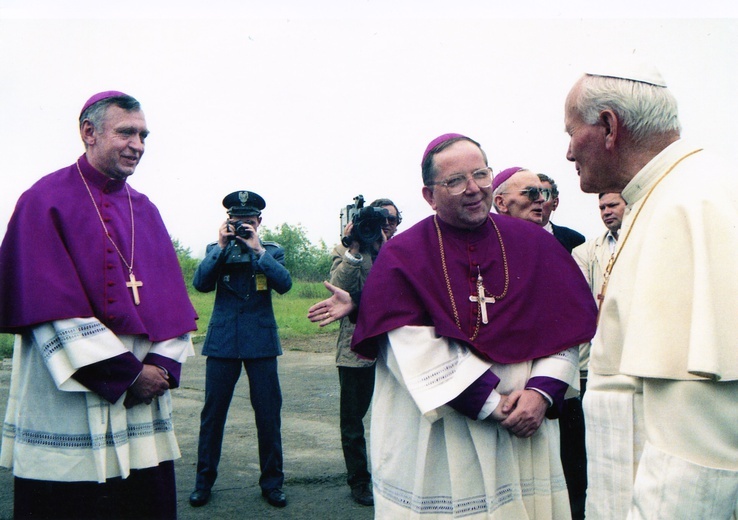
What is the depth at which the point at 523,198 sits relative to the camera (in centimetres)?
440

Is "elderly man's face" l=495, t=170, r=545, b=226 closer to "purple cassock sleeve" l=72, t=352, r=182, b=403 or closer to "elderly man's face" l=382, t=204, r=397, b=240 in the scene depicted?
"elderly man's face" l=382, t=204, r=397, b=240

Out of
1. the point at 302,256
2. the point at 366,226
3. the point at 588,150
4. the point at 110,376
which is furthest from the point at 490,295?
the point at 302,256

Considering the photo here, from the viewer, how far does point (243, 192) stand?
549 centimetres

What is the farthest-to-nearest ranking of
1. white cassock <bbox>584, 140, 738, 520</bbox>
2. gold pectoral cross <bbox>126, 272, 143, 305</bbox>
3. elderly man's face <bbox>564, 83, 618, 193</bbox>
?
gold pectoral cross <bbox>126, 272, 143, 305</bbox>, elderly man's face <bbox>564, 83, 618, 193</bbox>, white cassock <bbox>584, 140, 738, 520</bbox>

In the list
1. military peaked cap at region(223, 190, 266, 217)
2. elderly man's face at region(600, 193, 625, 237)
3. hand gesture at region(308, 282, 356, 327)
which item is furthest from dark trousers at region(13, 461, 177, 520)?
elderly man's face at region(600, 193, 625, 237)

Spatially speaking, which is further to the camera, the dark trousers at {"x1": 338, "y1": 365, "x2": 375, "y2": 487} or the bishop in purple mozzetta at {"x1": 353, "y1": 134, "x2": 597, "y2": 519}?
the dark trousers at {"x1": 338, "y1": 365, "x2": 375, "y2": 487}

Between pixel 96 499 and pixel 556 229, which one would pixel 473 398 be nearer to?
pixel 96 499

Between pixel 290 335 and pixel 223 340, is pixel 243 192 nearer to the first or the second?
pixel 223 340

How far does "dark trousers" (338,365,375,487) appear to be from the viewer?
527 centimetres

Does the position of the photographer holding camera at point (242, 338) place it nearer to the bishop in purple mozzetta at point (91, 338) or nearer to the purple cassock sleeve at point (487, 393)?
the bishop in purple mozzetta at point (91, 338)

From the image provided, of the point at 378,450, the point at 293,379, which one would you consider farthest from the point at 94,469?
the point at 293,379

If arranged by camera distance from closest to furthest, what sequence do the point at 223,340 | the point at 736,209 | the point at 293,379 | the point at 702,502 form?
1. the point at 702,502
2. the point at 736,209
3. the point at 223,340
4. the point at 293,379

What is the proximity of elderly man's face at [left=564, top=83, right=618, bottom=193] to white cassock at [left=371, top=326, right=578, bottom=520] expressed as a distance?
1.13m

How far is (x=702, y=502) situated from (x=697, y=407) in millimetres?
207
